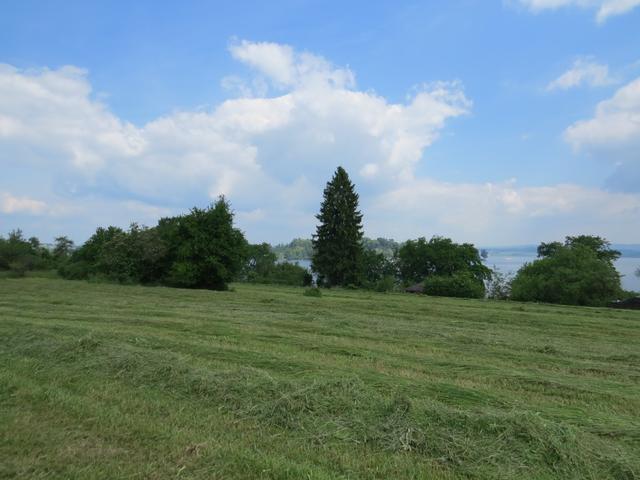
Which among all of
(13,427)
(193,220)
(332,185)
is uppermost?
(332,185)

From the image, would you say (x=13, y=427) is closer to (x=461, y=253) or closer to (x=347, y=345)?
(x=347, y=345)

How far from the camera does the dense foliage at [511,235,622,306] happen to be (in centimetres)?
3409

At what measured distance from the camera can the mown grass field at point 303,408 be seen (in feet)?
11.5

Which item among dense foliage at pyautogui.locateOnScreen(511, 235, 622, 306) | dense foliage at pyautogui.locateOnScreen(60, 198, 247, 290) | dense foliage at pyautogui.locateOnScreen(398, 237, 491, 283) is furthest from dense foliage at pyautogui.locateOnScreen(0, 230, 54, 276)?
dense foliage at pyautogui.locateOnScreen(398, 237, 491, 283)

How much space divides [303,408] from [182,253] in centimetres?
2459

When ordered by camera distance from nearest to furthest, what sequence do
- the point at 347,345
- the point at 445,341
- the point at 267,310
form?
the point at 347,345 → the point at 445,341 → the point at 267,310

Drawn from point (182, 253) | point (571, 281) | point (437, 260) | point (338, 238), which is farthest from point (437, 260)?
point (182, 253)

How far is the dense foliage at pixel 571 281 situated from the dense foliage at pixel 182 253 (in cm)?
2545

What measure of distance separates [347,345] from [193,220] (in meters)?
21.9

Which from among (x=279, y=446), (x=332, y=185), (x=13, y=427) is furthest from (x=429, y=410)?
(x=332, y=185)

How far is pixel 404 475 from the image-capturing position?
3379mm

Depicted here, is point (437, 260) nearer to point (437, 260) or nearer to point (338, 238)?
point (437, 260)

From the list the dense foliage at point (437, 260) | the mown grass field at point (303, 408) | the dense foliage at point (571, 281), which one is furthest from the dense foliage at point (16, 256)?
the dense foliage at point (437, 260)

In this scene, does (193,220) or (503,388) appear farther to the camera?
(193,220)
